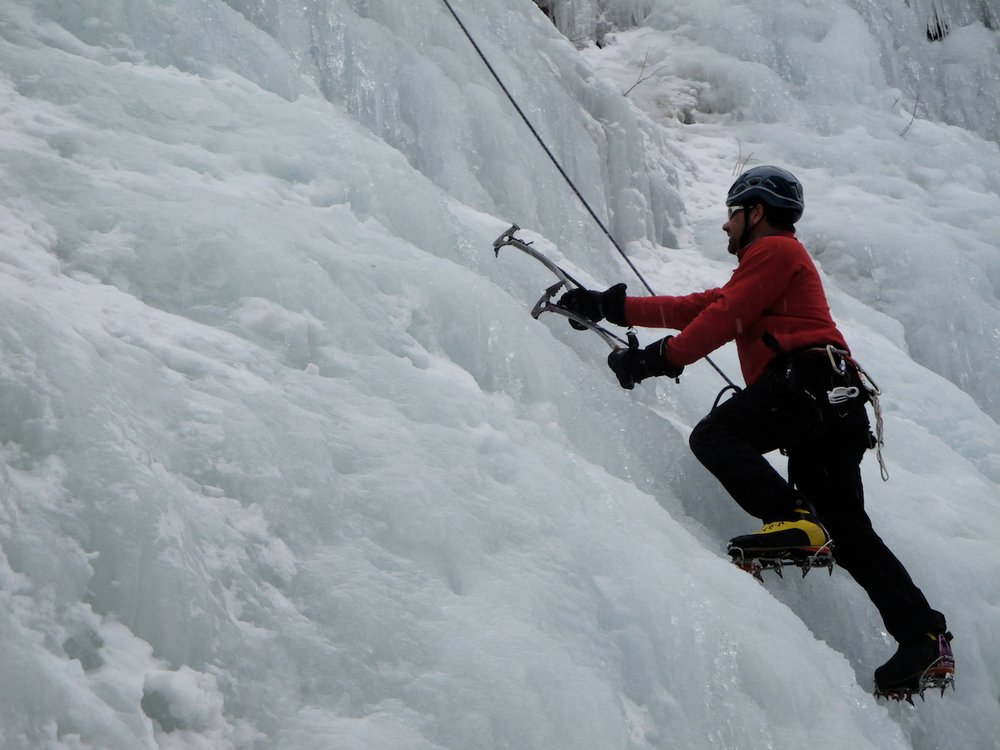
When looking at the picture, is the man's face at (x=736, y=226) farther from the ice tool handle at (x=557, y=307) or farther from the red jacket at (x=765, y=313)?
the ice tool handle at (x=557, y=307)

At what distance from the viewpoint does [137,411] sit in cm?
196

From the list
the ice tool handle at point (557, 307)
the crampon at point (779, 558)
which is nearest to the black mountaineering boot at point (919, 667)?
the crampon at point (779, 558)

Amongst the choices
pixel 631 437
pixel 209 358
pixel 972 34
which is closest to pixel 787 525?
pixel 631 437

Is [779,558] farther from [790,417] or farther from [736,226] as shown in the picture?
[736,226]

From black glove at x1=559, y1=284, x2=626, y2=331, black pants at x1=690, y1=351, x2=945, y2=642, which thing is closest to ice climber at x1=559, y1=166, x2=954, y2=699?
black pants at x1=690, y1=351, x2=945, y2=642

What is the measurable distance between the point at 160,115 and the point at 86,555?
195cm

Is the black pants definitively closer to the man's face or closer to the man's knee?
the man's knee

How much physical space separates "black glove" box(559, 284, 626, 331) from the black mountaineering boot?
4.20ft

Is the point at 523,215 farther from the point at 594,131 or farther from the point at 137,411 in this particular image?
the point at 137,411

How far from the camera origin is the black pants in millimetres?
2984

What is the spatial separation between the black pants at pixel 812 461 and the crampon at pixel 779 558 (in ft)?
0.37

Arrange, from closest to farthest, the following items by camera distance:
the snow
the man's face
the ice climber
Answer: the snow
the ice climber
the man's face

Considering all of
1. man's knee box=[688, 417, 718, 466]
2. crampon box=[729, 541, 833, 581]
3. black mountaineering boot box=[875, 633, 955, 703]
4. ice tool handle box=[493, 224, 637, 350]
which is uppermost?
ice tool handle box=[493, 224, 637, 350]

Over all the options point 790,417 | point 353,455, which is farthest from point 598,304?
point 353,455
